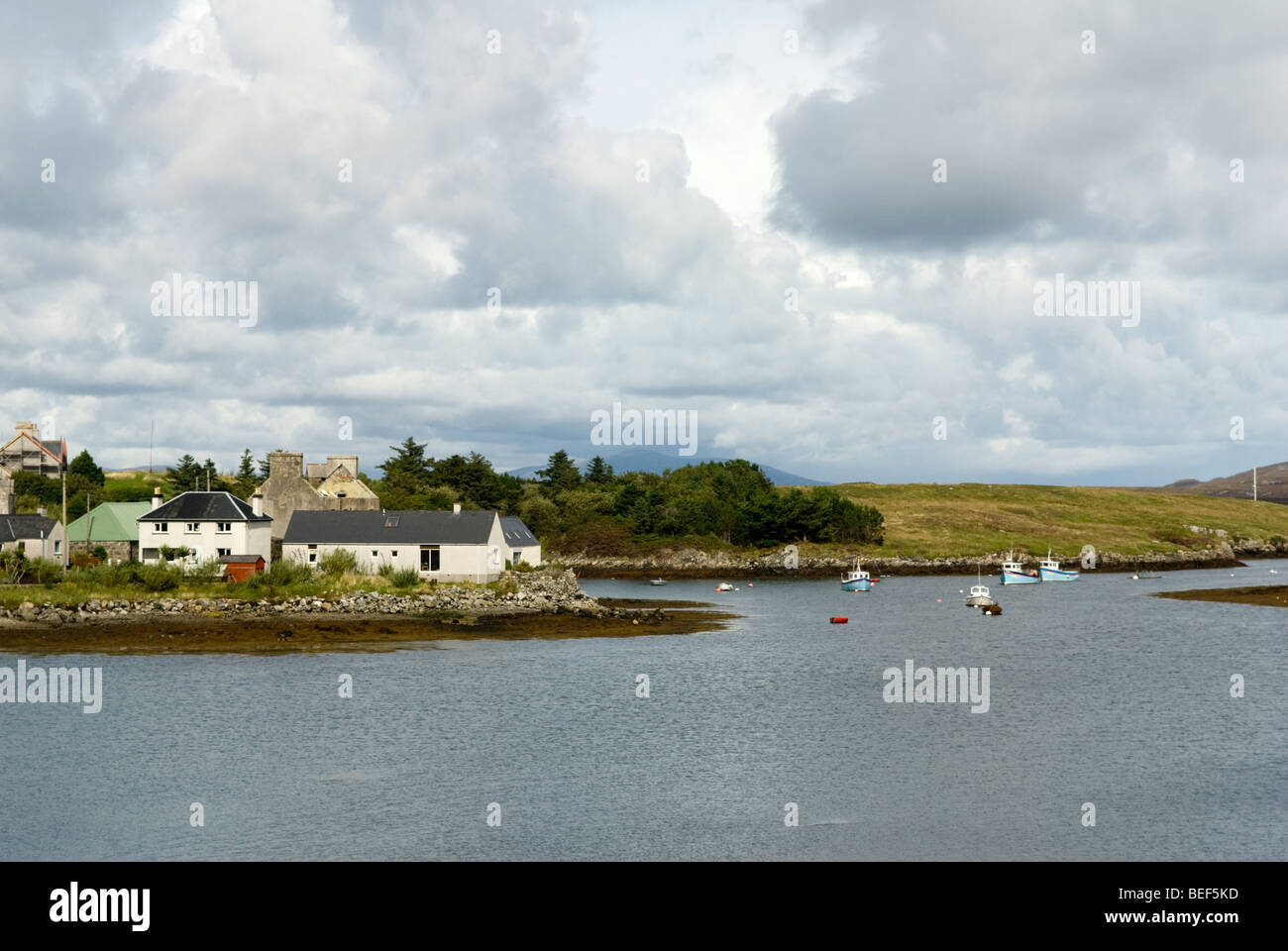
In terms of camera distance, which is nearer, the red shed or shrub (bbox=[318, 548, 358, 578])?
the red shed

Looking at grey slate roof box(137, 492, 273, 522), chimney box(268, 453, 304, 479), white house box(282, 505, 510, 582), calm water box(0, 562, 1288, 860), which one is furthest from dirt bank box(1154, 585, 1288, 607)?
grey slate roof box(137, 492, 273, 522)

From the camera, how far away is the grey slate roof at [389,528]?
8006 centimetres

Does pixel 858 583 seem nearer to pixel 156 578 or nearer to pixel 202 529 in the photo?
pixel 202 529

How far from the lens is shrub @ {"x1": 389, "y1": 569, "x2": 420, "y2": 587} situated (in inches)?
2953

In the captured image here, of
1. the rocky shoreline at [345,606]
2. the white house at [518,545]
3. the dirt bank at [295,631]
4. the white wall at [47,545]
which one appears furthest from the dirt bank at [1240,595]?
the white wall at [47,545]

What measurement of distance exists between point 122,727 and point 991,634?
51.7 m

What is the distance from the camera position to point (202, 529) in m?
77.6

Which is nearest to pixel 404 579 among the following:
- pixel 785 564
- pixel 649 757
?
pixel 649 757

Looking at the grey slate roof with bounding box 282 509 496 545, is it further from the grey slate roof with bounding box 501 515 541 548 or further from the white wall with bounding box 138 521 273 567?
the grey slate roof with bounding box 501 515 541 548

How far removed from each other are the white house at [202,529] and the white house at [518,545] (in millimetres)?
17864

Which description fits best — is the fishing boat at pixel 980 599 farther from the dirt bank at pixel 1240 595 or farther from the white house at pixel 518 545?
the white house at pixel 518 545
